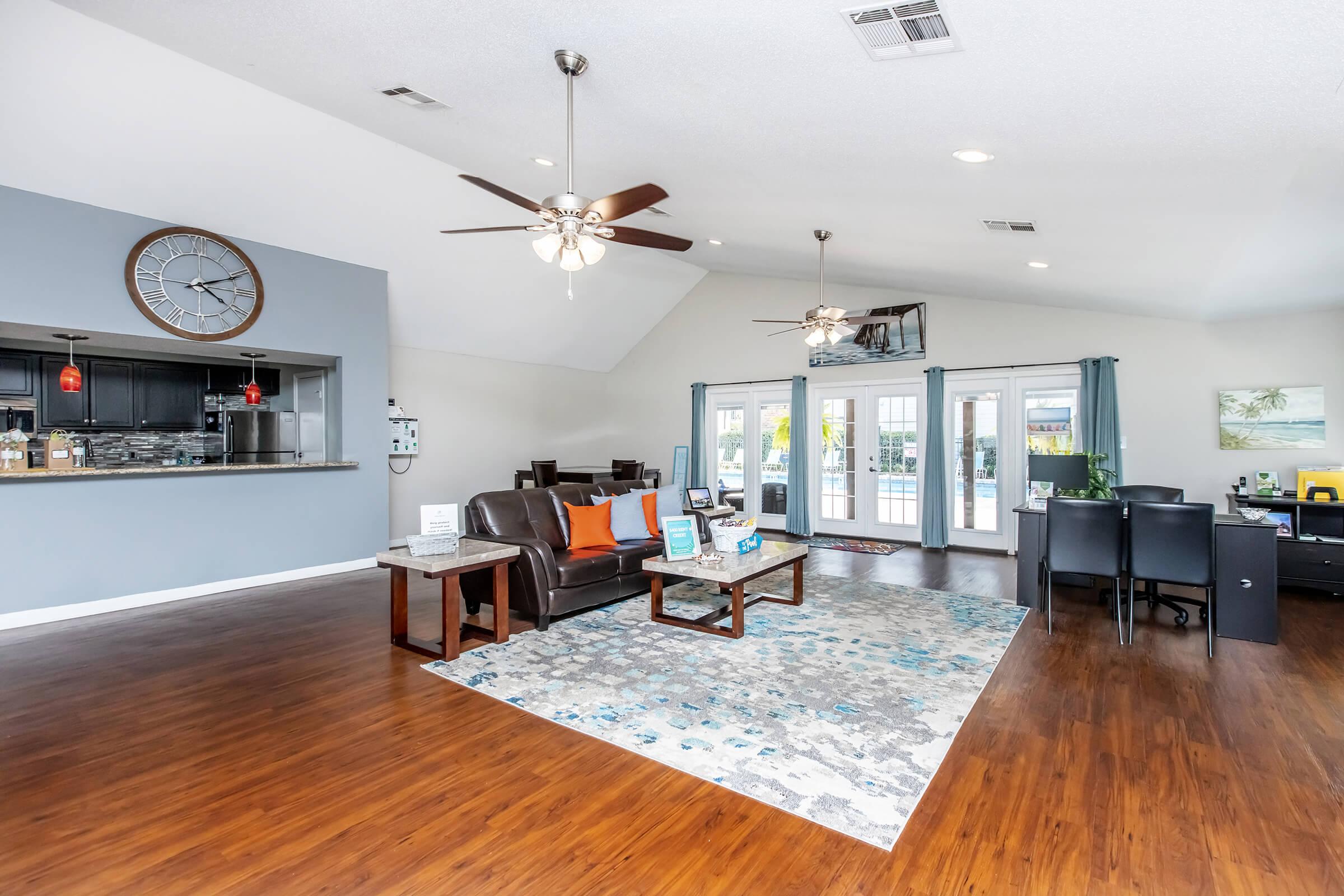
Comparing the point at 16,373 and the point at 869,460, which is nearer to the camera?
the point at 16,373

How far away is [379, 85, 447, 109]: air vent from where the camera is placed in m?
3.97

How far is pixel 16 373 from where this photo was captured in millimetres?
6270

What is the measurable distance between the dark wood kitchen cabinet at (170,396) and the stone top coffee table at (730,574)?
238 inches

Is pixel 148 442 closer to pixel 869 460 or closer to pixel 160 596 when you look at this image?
pixel 160 596

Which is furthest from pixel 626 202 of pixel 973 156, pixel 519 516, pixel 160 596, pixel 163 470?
pixel 160 596

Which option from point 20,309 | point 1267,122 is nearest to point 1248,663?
point 1267,122

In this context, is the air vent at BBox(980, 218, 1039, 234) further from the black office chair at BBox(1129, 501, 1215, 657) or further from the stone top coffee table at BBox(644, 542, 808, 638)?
the stone top coffee table at BBox(644, 542, 808, 638)

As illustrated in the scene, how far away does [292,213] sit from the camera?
5.57m

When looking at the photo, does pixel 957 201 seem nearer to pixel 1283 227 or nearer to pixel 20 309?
pixel 1283 227

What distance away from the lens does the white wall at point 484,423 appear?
8.25 m

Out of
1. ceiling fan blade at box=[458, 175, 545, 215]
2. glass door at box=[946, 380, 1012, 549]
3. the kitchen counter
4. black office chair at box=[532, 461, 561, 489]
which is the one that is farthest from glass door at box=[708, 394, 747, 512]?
ceiling fan blade at box=[458, 175, 545, 215]

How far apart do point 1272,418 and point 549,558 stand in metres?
6.61

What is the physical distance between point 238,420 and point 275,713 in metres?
5.60

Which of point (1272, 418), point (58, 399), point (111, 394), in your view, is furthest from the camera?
point (111, 394)
